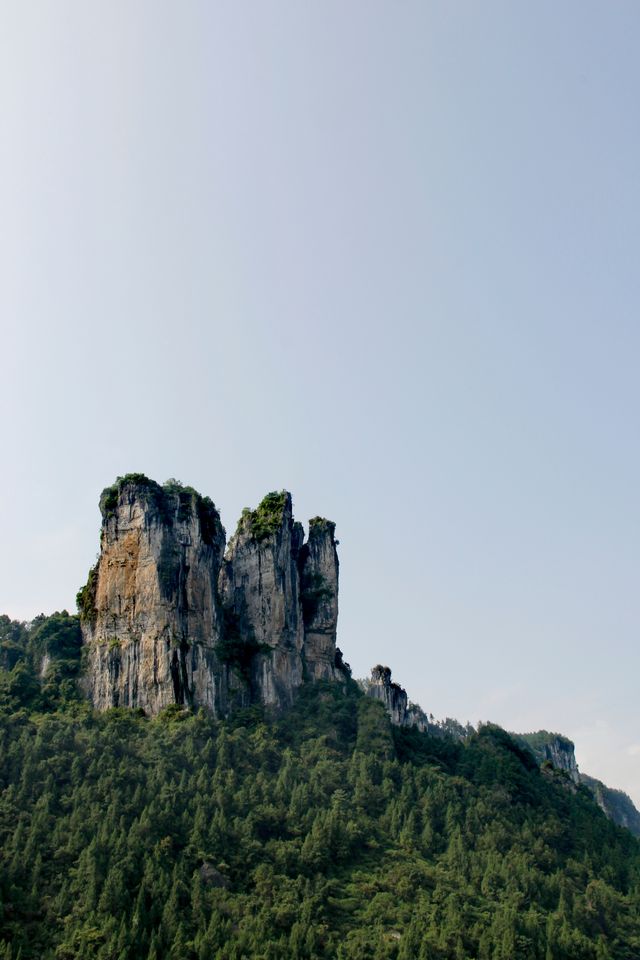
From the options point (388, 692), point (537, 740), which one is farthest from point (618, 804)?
point (388, 692)

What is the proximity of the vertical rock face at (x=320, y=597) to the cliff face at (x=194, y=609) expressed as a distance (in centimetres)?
14

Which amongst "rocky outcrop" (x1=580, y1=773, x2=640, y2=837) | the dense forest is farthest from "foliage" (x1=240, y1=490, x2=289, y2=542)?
"rocky outcrop" (x1=580, y1=773, x2=640, y2=837)

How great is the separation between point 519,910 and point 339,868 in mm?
11321

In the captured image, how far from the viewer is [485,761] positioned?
79.8m

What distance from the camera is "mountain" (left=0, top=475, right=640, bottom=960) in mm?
50281

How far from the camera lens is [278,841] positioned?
59.0 metres

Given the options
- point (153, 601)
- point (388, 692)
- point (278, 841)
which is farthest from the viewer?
point (388, 692)

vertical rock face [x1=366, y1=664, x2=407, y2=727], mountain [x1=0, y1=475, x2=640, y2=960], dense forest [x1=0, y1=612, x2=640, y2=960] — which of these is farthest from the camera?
vertical rock face [x1=366, y1=664, x2=407, y2=727]

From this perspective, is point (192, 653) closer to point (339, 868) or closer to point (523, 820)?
point (339, 868)

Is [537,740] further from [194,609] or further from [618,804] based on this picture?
[194,609]

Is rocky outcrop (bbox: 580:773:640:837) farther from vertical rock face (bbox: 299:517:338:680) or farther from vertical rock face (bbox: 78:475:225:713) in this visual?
vertical rock face (bbox: 78:475:225:713)

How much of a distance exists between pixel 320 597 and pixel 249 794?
26971 mm

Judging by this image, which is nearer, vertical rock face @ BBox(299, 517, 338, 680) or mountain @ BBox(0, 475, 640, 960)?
mountain @ BBox(0, 475, 640, 960)

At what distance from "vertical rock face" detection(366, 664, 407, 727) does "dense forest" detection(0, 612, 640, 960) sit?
1044 cm
